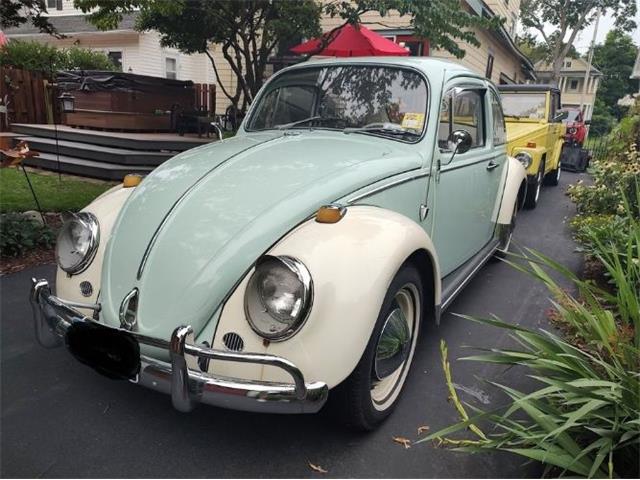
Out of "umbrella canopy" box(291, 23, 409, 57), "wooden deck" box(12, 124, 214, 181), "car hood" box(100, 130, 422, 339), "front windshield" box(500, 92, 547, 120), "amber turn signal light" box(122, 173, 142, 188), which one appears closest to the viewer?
"car hood" box(100, 130, 422, 339)

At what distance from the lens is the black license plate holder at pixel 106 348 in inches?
75.7

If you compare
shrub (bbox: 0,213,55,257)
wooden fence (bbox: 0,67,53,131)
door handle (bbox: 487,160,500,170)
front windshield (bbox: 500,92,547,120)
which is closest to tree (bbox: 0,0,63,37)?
shrub (bbox: 0,213,55,257)

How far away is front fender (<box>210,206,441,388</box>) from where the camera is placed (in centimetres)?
184

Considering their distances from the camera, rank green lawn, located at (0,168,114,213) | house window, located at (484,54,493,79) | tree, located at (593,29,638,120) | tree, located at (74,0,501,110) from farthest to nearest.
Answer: tree, located at (593,29,638,120) < house window, located at (484,54,493,79) < tree, located at (74,0,501,110) < green lawn, located at (0,168,114,213)

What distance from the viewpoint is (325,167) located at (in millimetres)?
2547

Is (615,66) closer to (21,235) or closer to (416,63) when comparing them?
(416,63)

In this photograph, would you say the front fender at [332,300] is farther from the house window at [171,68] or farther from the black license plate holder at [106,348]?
the house window at [171,68]

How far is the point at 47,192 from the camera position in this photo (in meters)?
6.71

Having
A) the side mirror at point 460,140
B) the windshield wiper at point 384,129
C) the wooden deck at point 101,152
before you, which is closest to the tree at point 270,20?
the wooden deck at point 101,152

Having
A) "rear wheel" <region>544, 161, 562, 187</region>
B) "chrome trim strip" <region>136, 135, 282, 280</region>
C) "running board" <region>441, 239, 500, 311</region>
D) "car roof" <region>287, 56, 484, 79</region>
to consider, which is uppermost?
"car roof" <region>287, 56, 484, 79</region>

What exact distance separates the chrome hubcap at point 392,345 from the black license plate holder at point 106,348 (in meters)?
1.10

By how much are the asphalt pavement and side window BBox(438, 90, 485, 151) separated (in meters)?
1.57

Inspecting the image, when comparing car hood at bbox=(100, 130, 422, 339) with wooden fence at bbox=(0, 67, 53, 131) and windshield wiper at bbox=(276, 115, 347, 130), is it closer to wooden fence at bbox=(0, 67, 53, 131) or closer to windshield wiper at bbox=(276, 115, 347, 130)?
windshield wiper at bbox=(276, 115, 347, 130)

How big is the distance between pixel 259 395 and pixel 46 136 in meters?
9.71
